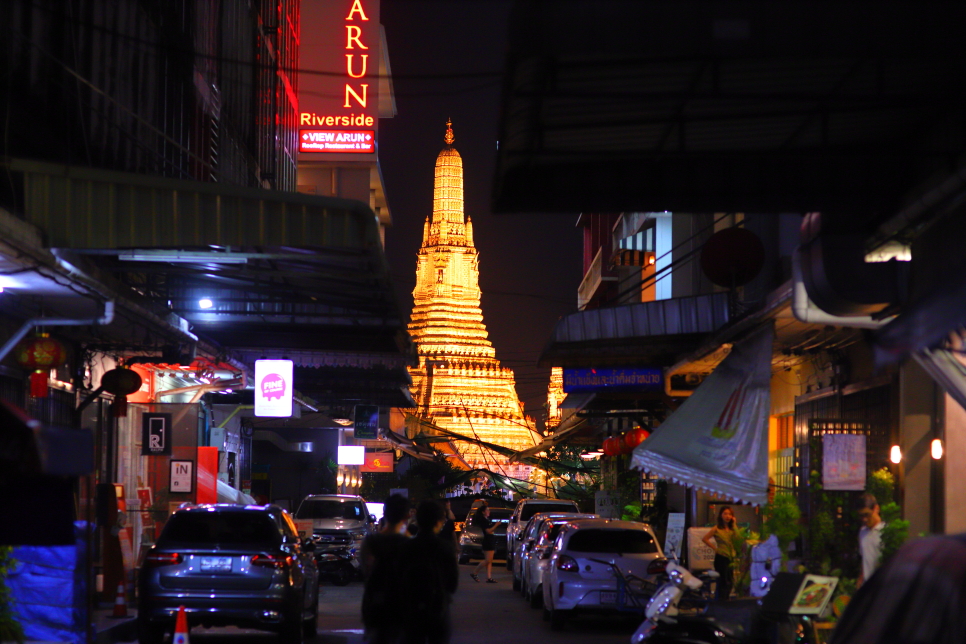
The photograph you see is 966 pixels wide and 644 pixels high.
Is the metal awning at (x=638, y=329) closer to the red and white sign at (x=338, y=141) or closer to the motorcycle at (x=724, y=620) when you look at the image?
the motorcycle at (x=724, y=620)

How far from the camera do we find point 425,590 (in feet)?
27.9

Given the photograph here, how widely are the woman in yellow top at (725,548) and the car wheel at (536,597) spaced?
448 cm

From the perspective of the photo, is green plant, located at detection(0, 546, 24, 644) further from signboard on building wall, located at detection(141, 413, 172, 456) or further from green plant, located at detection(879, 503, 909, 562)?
signboard on building wall, located at detection(141, 413, 172, 456)

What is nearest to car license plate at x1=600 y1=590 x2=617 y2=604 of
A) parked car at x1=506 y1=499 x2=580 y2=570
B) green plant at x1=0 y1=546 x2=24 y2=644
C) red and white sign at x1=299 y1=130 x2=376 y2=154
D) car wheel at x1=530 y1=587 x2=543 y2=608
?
car wheel at x1=530 y1=587 x2=543 y2=608

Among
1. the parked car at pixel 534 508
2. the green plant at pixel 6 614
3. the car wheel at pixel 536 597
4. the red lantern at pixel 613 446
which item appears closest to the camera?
the green plant at pixel 6 614

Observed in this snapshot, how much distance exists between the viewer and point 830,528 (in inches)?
552

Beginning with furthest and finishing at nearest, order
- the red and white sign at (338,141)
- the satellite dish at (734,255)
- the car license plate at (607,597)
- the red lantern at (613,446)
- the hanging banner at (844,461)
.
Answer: the red and white sign at (338,141)
the red lantern at (613,446)
the satellite dish at (734,255)
the car license plate at (607,597)
the hanging banner at (844,461)

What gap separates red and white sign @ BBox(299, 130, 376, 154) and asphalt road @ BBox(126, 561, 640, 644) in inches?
706

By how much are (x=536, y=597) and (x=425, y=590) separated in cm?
1336

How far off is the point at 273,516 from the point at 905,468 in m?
7.24

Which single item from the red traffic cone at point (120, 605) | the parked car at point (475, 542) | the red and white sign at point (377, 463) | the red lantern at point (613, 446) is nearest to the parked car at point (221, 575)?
the red traffic cone at point (120, 605)

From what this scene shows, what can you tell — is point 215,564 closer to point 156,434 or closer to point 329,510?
point 156,434

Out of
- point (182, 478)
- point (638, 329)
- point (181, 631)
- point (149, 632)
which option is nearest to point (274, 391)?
point (182, 478)

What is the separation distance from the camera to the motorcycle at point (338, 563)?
89.8ft
